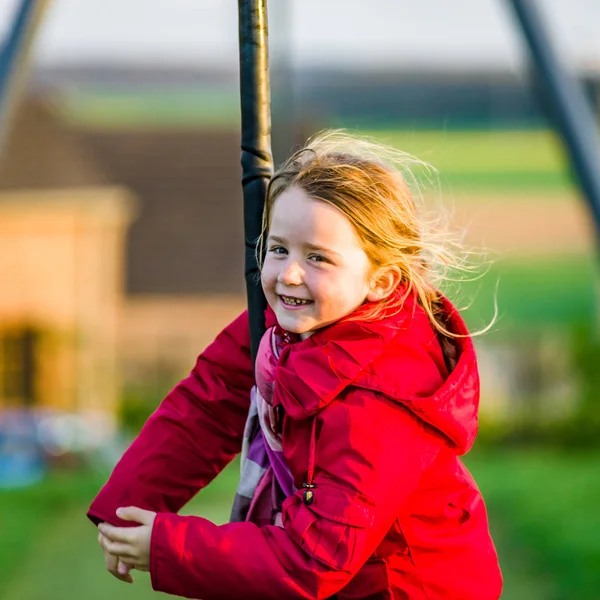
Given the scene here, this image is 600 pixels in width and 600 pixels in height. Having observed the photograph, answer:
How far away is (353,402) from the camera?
4.13 feet

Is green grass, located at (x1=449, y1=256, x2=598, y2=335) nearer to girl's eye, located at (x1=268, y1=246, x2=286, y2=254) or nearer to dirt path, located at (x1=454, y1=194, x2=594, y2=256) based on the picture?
dirt path, located at (x1=454, y1=194, x2=594, y2=256)

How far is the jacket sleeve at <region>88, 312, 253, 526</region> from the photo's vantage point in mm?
1510

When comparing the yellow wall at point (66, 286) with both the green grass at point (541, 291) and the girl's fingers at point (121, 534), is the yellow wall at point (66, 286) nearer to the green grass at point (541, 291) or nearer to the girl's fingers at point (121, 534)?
the green grass at point (541, 291)

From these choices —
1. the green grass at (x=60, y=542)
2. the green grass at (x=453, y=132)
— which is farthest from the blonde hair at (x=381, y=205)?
the green grass at (x=453, y=132)

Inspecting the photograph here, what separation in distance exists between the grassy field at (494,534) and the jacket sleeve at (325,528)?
365 cm

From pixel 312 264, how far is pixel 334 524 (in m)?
0.30

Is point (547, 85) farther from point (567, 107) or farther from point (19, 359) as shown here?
point (19, 359)

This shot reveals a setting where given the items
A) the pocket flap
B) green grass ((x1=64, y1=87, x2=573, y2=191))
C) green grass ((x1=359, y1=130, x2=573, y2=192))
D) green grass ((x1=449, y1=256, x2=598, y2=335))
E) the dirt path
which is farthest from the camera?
green grass ((x1=64, y1=87, x2=573, y2=191))

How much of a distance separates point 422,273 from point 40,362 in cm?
1383

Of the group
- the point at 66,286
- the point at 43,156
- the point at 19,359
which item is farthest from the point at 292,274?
the point at 43,156

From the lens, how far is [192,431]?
1.53 m

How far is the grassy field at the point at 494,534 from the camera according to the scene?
5023 millimetres

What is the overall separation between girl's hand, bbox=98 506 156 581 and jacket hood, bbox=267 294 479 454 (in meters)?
0.22

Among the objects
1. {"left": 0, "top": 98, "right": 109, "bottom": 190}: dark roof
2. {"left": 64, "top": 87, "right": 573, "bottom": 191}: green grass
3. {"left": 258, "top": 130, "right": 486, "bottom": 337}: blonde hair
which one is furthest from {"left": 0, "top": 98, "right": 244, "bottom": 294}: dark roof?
{"left": 258, "top": 130, "right": 486, "bottom": 337}: blonde hair
